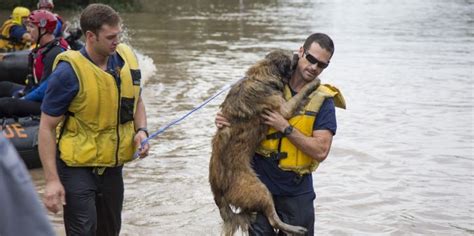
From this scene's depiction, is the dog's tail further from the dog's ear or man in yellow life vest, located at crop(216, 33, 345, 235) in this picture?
the dog's ear

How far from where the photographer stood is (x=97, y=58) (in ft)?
15.5

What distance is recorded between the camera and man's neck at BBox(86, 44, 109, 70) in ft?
15.5

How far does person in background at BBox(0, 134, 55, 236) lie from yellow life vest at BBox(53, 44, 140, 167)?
278 cm

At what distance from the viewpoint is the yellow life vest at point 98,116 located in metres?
4.68

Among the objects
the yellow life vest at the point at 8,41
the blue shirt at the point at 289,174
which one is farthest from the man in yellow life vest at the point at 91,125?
the yellow life vest at the point at 8,41

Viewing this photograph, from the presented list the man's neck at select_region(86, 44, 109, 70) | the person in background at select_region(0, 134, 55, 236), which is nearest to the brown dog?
the man's neck at select_region(86, 44, 109, 70)

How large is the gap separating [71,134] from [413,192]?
5029 mm

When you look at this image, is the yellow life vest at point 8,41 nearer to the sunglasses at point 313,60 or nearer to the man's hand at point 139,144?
the man's hand at point 139,144

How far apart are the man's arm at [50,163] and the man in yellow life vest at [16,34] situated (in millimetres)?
7482

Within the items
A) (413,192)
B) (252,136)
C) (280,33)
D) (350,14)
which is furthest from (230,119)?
(350,14)

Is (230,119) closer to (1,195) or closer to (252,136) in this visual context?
(252,136)

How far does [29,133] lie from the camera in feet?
28.7

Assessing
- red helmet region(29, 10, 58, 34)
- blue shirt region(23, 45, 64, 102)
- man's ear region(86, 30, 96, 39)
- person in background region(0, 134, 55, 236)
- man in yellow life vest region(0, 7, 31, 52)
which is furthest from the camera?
man in yellow life vest region(0, 7, 31, 52)

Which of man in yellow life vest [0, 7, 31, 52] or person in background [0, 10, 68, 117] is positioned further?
man in yellow life vest [0, 7, 31, 52]
